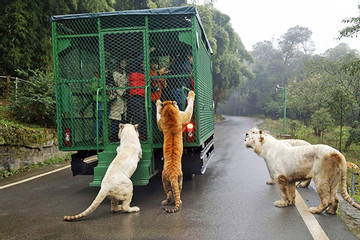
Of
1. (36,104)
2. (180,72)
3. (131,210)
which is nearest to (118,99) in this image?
(180,72)

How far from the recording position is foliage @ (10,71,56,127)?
10477 mm

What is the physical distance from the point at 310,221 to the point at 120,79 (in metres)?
4.02

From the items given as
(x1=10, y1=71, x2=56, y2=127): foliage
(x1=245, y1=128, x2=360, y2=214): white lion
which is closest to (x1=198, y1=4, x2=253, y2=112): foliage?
(x1=10, y1=71, x2=56, y2=127): foliage

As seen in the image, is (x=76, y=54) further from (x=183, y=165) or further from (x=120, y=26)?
(x=183, y=165)

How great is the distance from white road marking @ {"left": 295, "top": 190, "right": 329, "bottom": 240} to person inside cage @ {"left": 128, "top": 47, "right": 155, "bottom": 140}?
10.0ft

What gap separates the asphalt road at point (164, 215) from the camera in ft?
13.0

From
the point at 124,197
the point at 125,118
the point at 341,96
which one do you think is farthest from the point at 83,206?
the point at 341,96

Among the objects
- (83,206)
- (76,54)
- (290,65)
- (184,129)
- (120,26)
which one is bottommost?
(83,206)

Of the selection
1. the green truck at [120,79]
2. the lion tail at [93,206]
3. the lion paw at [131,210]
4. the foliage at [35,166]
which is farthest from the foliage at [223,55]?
the lion tail at [93,206]

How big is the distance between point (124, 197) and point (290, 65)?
6490 cm

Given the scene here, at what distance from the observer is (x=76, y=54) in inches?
244

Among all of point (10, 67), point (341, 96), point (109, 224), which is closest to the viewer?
point (109, 224)

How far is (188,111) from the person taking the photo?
540 centimetres

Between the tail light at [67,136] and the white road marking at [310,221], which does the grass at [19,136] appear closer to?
the tail light at [67,136]
